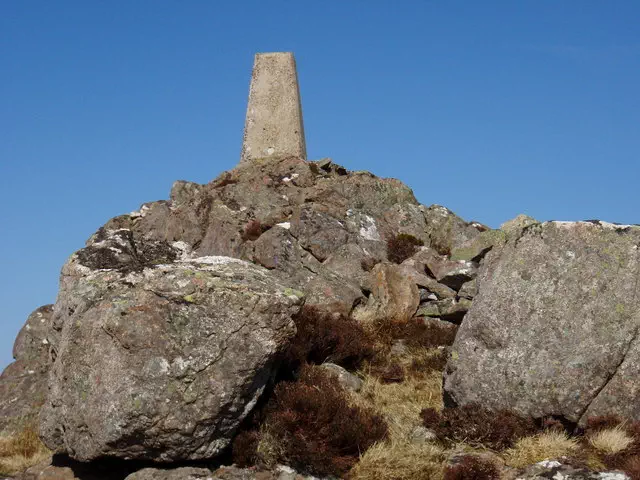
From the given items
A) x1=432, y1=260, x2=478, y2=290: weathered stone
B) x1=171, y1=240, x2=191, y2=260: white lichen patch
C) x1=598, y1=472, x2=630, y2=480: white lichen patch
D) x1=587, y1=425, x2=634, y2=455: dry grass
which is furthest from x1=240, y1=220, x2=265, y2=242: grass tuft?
x1=598, y1=472, x2=630, y2=480: white lichen patch

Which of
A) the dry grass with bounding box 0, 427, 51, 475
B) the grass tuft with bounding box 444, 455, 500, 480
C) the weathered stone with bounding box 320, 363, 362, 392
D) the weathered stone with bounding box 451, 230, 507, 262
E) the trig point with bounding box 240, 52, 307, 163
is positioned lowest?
the dry grass with bounding box 0, 427, 51, 475

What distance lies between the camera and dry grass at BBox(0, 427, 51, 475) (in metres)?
12.5

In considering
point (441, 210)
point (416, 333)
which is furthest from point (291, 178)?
point (416, 333)

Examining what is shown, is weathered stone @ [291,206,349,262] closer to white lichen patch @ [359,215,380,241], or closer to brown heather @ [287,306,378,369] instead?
white lichen patch @ [359,215,380,241]

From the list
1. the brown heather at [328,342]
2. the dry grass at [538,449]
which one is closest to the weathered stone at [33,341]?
the brown heather at [328,342]

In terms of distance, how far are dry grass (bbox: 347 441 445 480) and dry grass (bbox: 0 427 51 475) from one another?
5.42 meters

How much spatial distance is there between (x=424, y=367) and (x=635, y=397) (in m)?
4.51

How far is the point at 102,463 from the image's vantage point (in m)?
11.5

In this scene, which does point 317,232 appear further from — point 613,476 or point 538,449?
point 613,476

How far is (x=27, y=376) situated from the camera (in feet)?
55.0

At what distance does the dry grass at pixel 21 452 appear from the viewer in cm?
1251

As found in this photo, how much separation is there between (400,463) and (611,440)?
2.94 meters

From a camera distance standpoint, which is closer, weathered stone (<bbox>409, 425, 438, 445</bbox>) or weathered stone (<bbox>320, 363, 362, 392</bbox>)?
weathered stone (<bbox>409, 425, 438, 445</bbox>)

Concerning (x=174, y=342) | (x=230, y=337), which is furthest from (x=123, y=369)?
(x=230, y=337)
